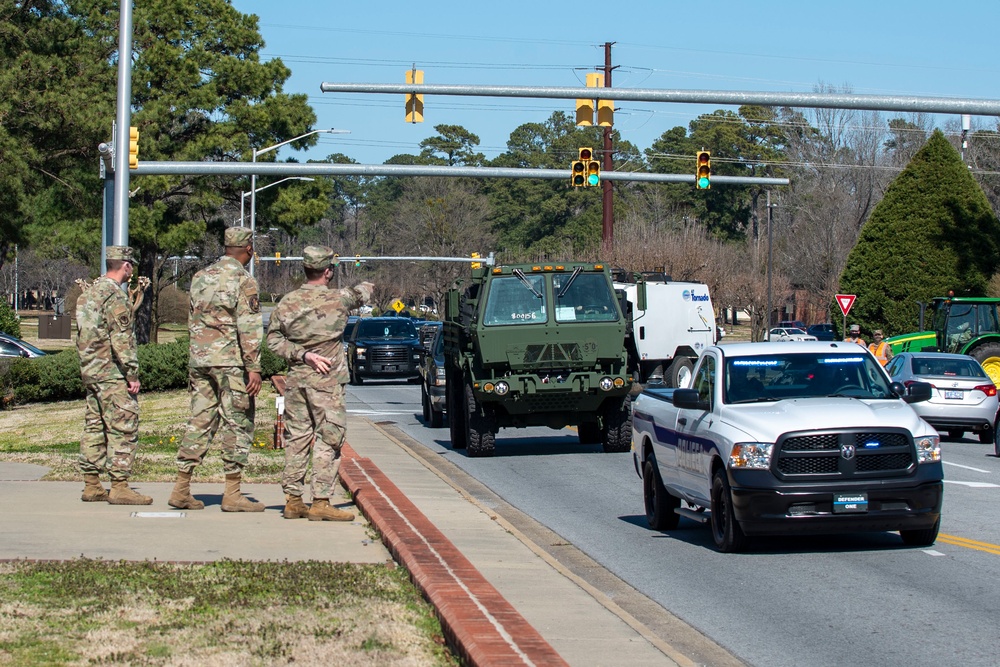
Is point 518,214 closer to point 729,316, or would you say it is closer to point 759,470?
point 729,316

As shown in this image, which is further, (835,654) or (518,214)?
(518,214)

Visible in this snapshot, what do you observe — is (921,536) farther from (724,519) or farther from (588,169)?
(588,169)

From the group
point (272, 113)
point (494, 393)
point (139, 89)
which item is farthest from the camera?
point (272, 113)

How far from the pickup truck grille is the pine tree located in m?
39.2

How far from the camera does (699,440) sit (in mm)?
11062

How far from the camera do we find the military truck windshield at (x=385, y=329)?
4162 centimetres

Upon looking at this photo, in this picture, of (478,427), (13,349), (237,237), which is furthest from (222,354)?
(13,349)

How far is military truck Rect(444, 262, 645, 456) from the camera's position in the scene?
19375 mm

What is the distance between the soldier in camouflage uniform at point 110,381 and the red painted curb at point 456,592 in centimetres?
198

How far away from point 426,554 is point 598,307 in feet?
37.5

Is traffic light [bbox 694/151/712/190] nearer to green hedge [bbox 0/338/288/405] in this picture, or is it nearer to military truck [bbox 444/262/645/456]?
military truck [bbox 444/262/645/456]

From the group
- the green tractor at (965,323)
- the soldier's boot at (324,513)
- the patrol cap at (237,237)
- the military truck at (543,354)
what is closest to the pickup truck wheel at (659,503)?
the soldier's boot at (324,513)

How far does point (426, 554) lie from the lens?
891 cm

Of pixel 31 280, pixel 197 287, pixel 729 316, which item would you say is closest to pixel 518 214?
pixel 729 316
